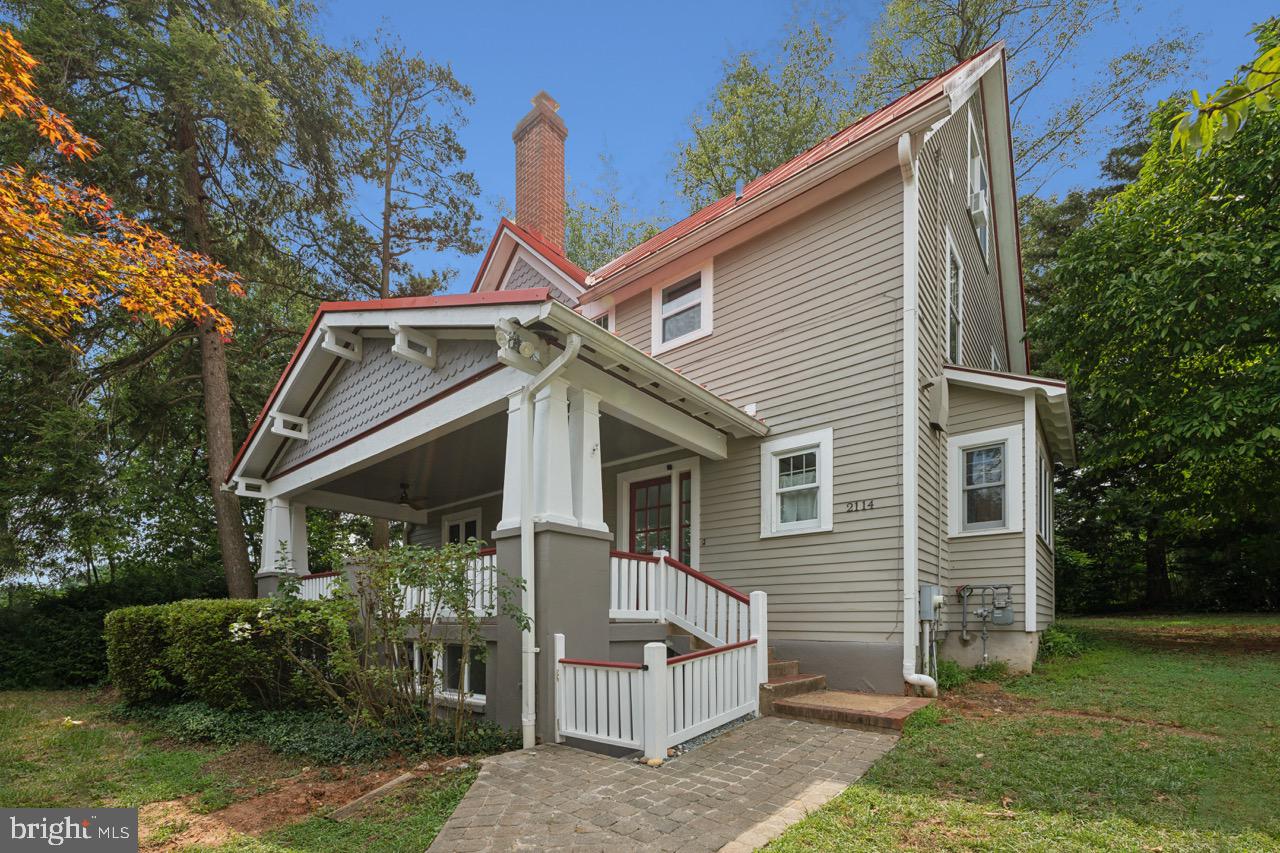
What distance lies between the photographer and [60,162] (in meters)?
12.1

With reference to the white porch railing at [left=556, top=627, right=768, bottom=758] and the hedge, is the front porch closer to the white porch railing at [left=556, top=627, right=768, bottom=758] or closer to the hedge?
the white porch railing at [left=556, top=627, right=768, bottom=758]

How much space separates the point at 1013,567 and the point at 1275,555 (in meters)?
13.6

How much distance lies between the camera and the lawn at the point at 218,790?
4391 mm

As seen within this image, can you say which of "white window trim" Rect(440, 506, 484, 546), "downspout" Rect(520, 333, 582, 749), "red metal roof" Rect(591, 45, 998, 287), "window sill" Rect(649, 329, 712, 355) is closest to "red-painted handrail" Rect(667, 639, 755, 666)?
"downspout" Rect(520, 333, 582, 749)

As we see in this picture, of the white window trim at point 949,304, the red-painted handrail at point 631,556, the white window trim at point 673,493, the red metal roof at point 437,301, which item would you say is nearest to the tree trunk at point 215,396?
the red metal roof at point 437,301

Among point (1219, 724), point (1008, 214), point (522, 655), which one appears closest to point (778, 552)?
point (522, 655)

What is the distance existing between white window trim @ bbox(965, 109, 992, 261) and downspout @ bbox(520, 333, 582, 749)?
8.40 meters

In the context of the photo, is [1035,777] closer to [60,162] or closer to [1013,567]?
[1013,567]

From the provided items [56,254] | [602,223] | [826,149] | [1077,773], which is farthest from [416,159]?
[1077,773]

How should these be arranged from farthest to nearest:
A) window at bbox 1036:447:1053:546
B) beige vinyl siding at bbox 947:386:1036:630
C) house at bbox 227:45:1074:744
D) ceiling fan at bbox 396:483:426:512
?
1. ceiling fan at bbox 396:483:426:512
2. window at bbox 1036:447:1053:546
3. beige vinyl siding at bbox 947:386:1036:630
4. house at bbox 227:45:1074:744

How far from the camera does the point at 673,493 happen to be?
33.0ft

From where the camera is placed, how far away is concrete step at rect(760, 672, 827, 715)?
6938 millimetres

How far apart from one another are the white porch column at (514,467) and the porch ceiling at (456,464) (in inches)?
56.4

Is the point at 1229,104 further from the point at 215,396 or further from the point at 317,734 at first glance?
the point at 215,396
